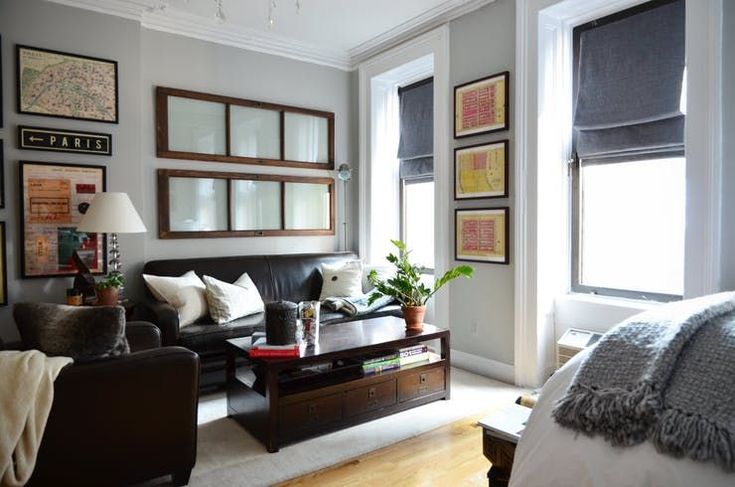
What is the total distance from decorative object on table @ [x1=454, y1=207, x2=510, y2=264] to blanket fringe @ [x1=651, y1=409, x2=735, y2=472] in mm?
2910

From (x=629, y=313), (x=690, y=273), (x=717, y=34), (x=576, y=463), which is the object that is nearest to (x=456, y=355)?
Result: (x=629, y=313)

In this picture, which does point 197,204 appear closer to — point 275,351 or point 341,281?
point 341,281

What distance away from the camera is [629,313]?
313 centimetres

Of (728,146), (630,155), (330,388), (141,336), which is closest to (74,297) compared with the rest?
(141,336)

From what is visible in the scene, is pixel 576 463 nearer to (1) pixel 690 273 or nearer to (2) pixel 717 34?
(1) pixel 690 273

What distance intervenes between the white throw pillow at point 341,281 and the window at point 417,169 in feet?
2.32

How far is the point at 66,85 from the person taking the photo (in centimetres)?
368

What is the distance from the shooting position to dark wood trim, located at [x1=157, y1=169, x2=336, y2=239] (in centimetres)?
418

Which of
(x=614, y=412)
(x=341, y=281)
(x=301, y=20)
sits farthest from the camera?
(x=341, y=281)

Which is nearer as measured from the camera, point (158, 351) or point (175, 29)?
point (158, 351)

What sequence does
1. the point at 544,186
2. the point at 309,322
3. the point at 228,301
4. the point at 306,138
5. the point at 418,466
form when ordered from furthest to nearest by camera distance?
the point at 306,138 < the point at 228,301 < the point at 544,186 < the point at 309,322 < the point at 418,466

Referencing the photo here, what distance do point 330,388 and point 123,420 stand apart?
112 cm

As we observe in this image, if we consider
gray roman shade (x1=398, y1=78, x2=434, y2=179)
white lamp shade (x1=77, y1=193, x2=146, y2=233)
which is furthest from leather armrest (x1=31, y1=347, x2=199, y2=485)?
gray roman shade (x1=398, y1=78, x2=434, y2=179)

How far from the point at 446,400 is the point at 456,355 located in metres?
0.89
